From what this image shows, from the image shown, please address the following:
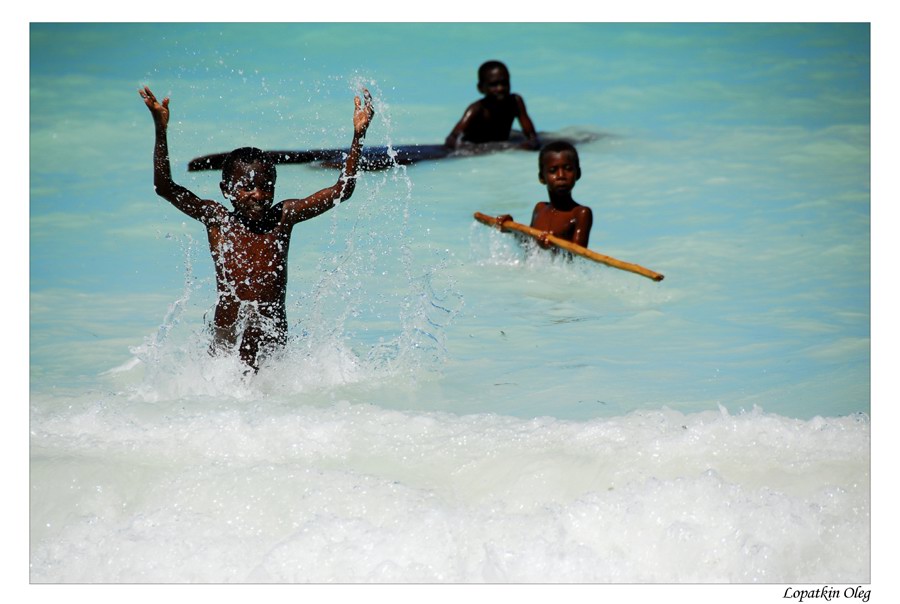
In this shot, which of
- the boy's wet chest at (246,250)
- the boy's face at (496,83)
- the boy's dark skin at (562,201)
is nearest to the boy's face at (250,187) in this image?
the boy's wet chest at (246,250)

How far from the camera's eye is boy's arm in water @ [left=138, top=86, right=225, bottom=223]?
4.43 meters

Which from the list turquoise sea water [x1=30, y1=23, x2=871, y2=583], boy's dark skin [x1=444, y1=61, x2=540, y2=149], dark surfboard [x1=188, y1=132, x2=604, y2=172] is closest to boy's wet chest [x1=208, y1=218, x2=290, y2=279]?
turquoise sea water [x1=30, y1=23, x2=871, y2=583]

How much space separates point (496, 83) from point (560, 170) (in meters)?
2.24

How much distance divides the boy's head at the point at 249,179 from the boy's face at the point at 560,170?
2.74 meters

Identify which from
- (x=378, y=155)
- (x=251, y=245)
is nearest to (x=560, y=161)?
(x=378, y=155)

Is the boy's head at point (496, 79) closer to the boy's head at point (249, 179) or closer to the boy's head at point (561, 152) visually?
the boy's head at point (561, 152)

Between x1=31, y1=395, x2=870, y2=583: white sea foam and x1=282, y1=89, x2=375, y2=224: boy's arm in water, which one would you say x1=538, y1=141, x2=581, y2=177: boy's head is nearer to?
x1=282, y1=89, x2=375, y2=224: boy's arm in water

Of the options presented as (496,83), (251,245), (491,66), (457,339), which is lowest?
(457,339)

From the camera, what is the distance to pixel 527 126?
930 cm

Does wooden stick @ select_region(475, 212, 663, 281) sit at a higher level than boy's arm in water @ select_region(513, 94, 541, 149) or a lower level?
lower

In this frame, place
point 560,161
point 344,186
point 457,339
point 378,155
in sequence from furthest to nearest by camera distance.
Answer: point 378,155 → point 560,161 → point 457,339 → point 344,186

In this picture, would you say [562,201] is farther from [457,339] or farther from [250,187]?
[250,187]

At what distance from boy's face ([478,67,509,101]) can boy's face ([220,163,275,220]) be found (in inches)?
183

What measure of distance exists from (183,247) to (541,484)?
3.91 meters
